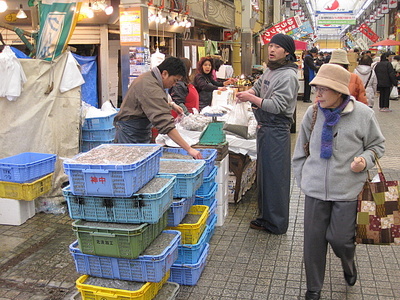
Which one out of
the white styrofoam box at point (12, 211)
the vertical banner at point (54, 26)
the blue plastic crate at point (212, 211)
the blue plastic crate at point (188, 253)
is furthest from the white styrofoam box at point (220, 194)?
the vertical banner at point (54, 26)

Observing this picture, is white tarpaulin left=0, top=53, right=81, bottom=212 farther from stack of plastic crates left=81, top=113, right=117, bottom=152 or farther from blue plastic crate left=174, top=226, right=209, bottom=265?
blue plastic crate left=174, top=226, right=209, bottom=265

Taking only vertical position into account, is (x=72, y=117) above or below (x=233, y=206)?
above

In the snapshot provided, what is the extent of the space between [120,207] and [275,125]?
8.08ft

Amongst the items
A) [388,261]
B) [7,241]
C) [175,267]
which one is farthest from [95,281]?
[388,261]

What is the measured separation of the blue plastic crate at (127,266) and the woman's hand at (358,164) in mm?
1601

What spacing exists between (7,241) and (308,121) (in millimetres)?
4010

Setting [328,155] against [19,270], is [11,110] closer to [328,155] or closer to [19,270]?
[19,270]

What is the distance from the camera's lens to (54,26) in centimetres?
706

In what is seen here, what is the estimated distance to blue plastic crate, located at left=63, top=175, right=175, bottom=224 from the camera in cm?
352

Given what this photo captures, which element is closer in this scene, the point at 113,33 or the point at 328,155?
the point at 328,155

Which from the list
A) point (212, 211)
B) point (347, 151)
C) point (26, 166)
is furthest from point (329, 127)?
point (26, 166)

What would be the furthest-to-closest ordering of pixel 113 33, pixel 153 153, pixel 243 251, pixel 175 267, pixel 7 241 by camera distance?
pixel 113 33
pixel 7 241
pixel 243 251
pixel 175 267
pixel 153 153

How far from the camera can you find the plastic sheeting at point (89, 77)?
11359mm

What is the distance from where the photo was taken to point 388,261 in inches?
194
